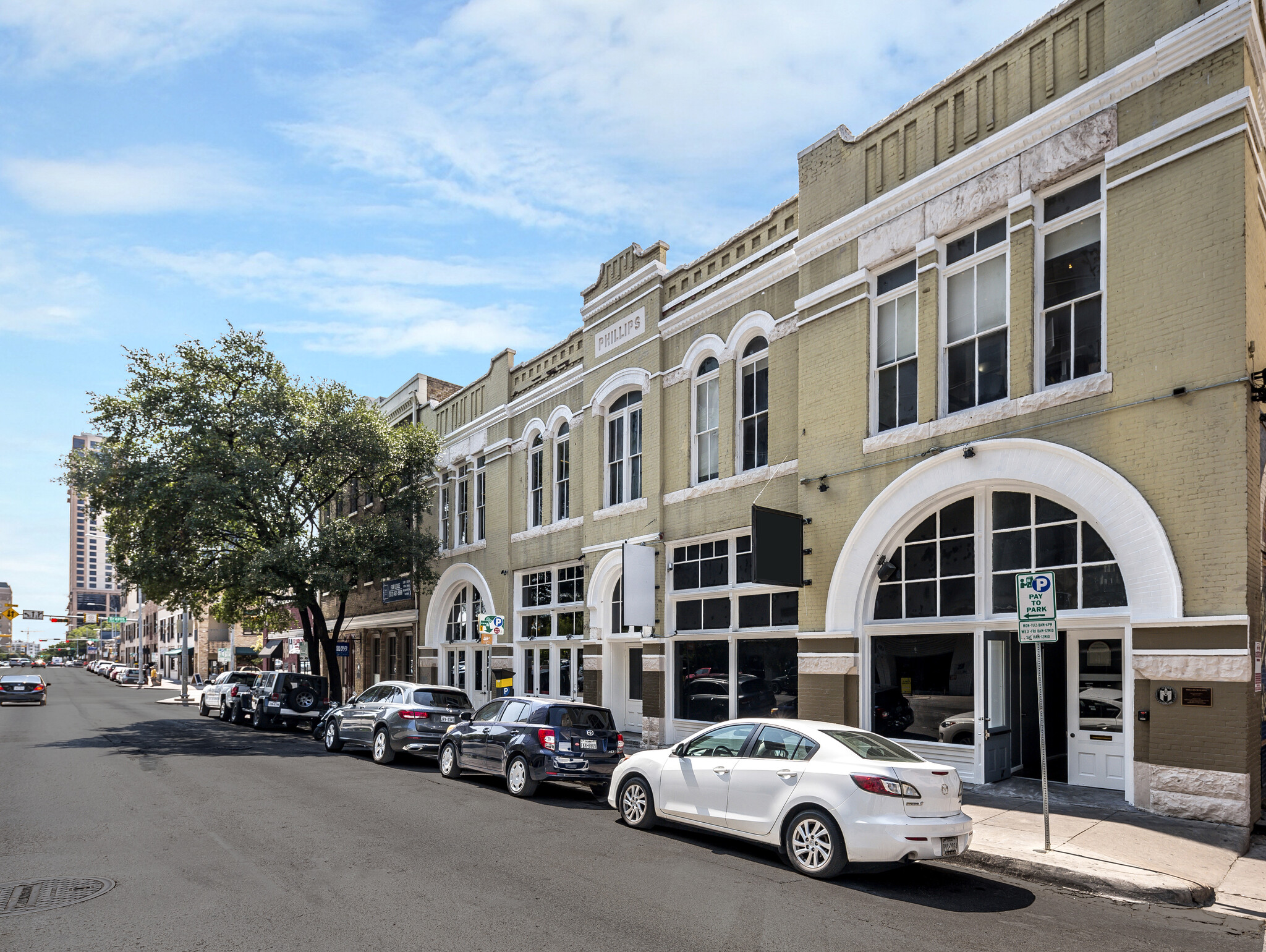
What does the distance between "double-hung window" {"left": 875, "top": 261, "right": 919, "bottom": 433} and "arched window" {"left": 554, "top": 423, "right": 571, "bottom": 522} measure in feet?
34.8

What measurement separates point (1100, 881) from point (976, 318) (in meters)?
8.14

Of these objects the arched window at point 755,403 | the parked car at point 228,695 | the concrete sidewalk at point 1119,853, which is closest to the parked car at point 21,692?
the parked car at point 228,695

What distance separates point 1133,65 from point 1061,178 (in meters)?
1.55

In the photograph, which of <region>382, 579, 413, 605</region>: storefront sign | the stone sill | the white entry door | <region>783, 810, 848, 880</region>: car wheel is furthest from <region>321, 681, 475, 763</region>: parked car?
<region>382, 579, 413, 605</region>: storefront sign

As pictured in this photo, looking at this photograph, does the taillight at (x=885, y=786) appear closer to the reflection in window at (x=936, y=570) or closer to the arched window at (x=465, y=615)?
the reflection in window at (x=936, y=570)

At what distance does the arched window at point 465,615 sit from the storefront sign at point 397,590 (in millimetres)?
1826

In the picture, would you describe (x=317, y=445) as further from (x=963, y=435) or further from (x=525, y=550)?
(x=963, y=435)

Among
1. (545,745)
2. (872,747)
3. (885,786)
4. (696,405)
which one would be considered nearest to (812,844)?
(885,786)

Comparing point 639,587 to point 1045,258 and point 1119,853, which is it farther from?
point 1119,853

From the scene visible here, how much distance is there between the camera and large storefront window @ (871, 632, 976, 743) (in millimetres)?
13820

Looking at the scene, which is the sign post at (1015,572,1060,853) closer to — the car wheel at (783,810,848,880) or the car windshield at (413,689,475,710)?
the car wheel at (783,810,848,880)

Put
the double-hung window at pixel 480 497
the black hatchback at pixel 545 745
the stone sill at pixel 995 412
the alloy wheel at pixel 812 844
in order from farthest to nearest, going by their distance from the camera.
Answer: the double-hung window at pixel 480 497, the black hatchback at pixel 545 745, the stone sill at pixel 995 412, the alloy wheel at pixel 812 844

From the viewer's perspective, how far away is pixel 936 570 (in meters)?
14.2

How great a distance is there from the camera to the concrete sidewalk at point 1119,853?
827 centimetres
